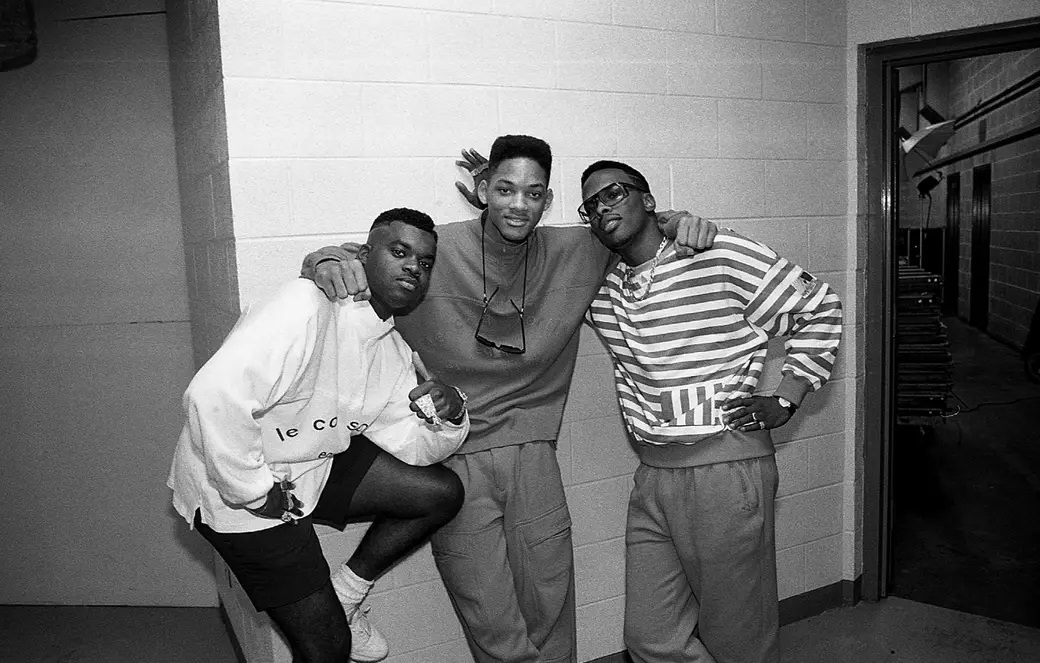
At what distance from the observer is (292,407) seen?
81.8 inches

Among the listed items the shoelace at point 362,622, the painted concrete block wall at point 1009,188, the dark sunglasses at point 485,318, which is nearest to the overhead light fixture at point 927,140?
the painted concrete block wall at point 1009,188

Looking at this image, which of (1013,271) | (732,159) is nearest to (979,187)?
(1013,271)

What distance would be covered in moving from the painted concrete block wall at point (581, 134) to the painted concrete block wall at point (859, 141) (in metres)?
0.03

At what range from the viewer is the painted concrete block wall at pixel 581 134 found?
2369 millimetres

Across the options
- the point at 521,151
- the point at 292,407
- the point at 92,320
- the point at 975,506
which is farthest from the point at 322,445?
the point at 975,506

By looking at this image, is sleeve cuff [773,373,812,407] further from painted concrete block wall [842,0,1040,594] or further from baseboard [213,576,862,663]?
baseboard [213,576,862,663]

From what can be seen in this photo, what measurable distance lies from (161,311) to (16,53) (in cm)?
109

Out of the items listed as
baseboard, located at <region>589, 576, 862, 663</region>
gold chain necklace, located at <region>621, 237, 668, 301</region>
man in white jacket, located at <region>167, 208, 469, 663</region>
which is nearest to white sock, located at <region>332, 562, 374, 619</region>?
man in white jacket, located at <region>167, 208, 469, 663</region>

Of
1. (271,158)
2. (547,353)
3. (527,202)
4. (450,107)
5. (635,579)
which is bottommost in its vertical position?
(635,579)

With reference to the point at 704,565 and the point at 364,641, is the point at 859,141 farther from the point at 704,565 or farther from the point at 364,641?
the point at 364,641

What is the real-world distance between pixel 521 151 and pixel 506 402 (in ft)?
2.23

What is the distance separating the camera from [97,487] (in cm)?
361

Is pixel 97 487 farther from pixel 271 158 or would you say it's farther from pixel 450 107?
pixel 450 107

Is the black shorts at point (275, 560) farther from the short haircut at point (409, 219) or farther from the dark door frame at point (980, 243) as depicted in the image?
A: the dark door frame at point (980, 243)
